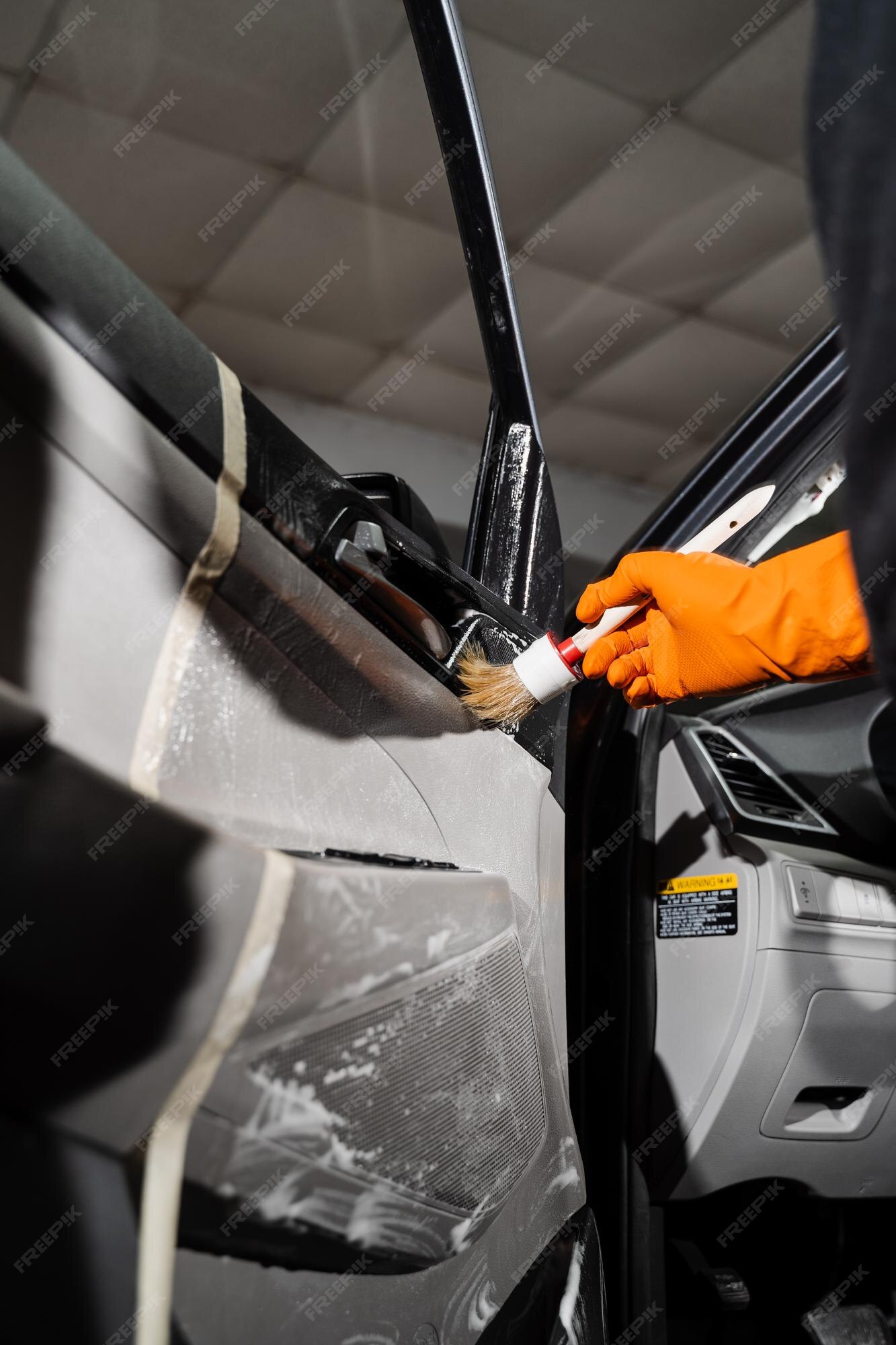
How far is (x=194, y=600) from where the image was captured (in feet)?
1.89

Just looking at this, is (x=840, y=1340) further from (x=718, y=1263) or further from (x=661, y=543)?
(x=661, y=543)

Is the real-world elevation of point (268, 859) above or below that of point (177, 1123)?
above

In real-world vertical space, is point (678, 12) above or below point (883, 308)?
above

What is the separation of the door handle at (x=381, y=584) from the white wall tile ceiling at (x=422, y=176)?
2.74 m

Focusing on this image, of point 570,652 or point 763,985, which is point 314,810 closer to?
point 570,652

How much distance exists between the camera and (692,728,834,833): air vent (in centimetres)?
132

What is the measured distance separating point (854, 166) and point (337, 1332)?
73 cm

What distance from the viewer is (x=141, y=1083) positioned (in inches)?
19.1

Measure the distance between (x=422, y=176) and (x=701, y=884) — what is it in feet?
10.4

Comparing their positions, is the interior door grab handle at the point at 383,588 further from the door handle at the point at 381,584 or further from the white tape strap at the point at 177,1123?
the white tape strap at the point at 177,1123

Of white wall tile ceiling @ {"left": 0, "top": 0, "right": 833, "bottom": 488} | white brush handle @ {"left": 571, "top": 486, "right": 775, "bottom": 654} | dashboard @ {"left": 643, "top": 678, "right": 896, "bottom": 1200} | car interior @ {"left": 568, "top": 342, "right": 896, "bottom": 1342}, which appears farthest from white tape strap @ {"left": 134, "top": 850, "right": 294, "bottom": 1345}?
white wall tile ceiling @ {"left": 0, "top": 0, "right": 833, "bottom": 488}

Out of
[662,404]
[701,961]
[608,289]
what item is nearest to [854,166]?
[701,961]

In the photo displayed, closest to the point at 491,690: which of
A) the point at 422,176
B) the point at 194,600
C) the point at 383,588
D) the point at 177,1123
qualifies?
the point at 383,588

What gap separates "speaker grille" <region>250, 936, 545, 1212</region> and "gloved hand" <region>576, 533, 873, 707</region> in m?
0.32
